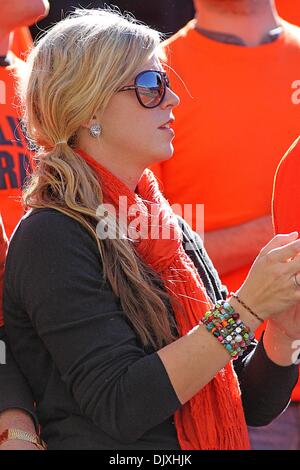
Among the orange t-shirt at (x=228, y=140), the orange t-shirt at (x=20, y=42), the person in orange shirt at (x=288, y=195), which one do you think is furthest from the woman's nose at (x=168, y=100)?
the orange t-shirt at (x=20, y=42)

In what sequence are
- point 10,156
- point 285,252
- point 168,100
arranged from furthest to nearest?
1. point 10,156
2. point 168,100
3. point 285,252

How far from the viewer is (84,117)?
2314mm

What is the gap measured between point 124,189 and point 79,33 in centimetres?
38

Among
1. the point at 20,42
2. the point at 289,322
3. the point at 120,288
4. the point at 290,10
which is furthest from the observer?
the point at 290,10

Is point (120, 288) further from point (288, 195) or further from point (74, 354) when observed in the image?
point (288, 195)

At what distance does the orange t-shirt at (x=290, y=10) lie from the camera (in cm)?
395

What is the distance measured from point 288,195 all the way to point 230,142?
36.0 inches

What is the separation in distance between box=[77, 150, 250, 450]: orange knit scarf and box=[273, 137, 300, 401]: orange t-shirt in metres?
0.24

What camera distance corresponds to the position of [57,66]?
230cm

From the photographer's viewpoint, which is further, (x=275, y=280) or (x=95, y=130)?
(x=95, y=130)

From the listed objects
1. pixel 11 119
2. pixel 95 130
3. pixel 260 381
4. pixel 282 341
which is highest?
pixel 95 130

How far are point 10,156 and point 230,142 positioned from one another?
0.69 metres

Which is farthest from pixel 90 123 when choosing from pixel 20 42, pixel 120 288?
pixel 20 42

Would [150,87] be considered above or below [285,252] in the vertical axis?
above
